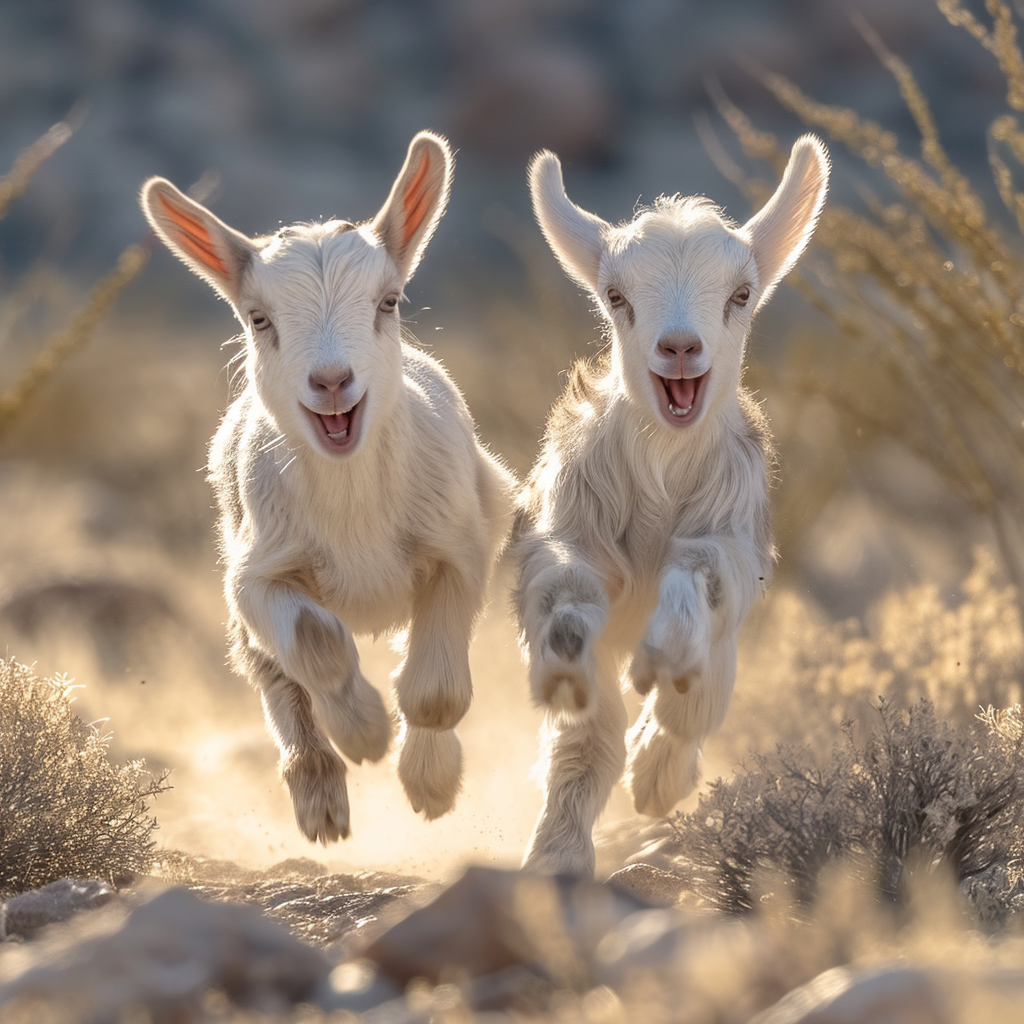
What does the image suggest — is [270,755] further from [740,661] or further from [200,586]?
[200,586]

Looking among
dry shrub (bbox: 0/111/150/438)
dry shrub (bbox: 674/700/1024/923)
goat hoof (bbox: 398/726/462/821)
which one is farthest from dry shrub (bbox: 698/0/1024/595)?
goat hoof (bbox: 398/726/462/821)

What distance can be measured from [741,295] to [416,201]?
1306 mm

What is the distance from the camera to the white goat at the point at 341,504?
4.87m

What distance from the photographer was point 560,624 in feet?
14.8

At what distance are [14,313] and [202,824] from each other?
2.72 meters

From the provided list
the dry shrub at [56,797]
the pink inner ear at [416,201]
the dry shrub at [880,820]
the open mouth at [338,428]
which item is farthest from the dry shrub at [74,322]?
the dry shrub at [880,820]

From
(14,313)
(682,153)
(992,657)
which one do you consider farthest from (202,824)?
(682,153)

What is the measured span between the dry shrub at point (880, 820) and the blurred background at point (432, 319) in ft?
7.41

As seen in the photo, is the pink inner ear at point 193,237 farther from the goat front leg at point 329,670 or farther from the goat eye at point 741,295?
the goat eye at point 741,295

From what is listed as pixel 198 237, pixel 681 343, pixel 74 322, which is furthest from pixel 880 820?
pixel 74 322

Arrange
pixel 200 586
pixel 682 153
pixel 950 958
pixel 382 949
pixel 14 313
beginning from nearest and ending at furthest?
pixel 950 958 → pixel 382 949 → pixel 14 313 → pixel 200 586 → pixel 682 153

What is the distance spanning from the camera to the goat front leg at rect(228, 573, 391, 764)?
15.8 feet

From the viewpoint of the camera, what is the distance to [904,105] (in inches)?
1359

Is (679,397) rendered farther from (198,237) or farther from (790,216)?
(198,237)
